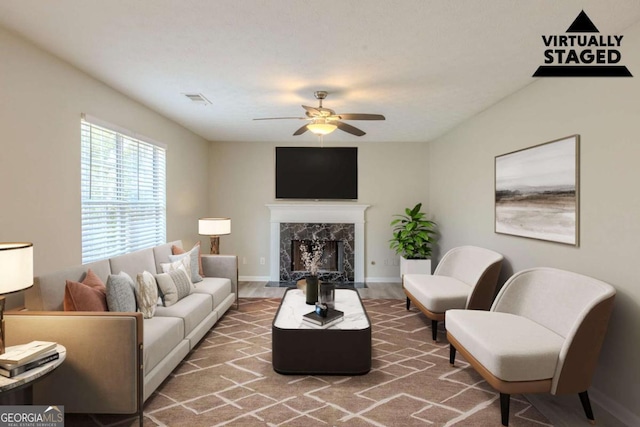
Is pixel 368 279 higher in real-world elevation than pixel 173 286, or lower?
lower

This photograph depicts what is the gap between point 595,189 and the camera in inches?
99.1

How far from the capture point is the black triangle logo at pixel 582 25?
2.13m

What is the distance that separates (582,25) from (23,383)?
3838 millimetres

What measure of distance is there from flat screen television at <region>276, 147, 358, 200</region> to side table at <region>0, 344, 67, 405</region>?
463 centimetres

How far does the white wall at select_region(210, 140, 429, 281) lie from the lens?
6340 mm

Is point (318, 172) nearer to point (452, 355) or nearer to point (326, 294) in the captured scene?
point (326, 294)

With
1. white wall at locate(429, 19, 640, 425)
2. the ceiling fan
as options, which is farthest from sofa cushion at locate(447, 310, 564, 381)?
the ceiling fan

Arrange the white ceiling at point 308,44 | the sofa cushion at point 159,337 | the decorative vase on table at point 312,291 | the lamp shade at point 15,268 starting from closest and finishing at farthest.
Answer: the lamp shade at point 15,268
the white ceiling at point 308,44
the sofa cushion at point 159,337
the decorative vase on table at point 312,291

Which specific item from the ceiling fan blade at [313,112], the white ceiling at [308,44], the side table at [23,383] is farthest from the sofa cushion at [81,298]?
the ceiling fan blade at [313,112]

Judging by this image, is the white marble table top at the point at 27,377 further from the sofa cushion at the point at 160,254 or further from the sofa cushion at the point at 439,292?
the sofa cushion at the point at 439,292

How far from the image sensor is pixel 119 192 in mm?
→ 3646

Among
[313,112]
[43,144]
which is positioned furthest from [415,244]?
[43,144]

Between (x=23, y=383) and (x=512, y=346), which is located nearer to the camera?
(x=23, y=383)

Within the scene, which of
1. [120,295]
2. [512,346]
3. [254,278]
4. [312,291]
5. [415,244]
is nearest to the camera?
[512,346]
